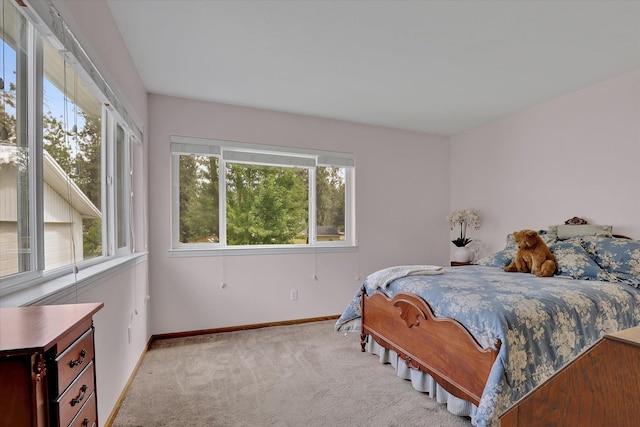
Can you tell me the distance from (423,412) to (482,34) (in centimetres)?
252

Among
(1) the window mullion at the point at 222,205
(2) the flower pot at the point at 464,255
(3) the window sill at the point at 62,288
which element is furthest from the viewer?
(2) the flower pot at the point at 464,255

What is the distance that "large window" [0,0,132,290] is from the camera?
1.14m

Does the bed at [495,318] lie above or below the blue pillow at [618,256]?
below

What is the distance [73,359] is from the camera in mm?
855

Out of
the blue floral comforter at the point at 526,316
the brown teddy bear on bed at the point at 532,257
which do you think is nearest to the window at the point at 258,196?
the blue floral comforter at the point at 526,316

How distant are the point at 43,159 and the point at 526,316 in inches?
95.6

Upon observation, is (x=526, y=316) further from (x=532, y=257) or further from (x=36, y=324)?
(x=36, y=324)

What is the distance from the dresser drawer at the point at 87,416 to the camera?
876 mm

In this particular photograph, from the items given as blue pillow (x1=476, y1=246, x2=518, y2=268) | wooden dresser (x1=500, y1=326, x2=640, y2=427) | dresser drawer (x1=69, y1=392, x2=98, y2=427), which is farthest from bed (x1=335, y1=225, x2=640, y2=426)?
dresser drawer (x1=69, y1=392, x2=98, y2=427)

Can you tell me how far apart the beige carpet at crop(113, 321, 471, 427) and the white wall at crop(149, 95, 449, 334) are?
446mm

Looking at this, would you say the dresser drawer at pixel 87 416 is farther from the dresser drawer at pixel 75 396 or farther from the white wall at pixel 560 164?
the white wall at pixel 560 164

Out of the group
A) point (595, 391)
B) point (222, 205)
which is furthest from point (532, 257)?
point (222, 205)

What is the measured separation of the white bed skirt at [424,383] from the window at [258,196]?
62.2 inches

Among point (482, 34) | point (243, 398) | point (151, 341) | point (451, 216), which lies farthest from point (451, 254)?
point (151, 341)
